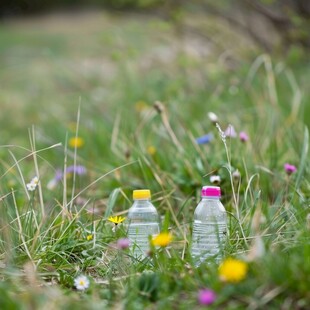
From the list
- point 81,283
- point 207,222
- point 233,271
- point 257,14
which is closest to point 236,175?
point 207,222

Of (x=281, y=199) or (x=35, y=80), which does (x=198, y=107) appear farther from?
(x=35, y=80)

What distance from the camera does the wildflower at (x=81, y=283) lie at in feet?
7.52

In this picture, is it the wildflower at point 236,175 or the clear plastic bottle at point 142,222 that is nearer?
the clear plastic bottle at point 142,222

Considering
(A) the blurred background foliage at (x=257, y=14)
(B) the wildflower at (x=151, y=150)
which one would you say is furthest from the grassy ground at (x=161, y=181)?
(A) the blurred background foliage at (x=257, y=14)

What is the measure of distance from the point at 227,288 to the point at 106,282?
516 mm

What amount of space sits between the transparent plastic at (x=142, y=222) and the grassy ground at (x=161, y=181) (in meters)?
0.09

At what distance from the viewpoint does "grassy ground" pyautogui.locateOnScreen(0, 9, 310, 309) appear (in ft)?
6.98

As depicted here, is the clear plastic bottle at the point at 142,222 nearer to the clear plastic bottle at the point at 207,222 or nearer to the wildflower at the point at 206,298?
the clear plastic bottle at the point at 207,222

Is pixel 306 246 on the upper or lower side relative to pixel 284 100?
upper

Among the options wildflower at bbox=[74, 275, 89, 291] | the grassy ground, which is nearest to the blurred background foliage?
the grassy ground

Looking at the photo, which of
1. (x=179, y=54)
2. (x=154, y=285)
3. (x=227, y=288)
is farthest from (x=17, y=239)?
(x=179, y=54)

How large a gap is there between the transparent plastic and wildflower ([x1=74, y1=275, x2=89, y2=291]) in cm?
44

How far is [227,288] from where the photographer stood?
6.53ft

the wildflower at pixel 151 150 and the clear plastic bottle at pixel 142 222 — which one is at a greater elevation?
the clear plastic bottle at pixel 142 222
